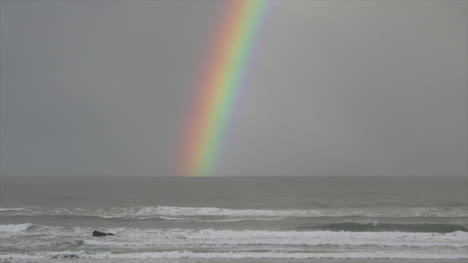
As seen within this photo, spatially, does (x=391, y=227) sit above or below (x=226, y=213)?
below

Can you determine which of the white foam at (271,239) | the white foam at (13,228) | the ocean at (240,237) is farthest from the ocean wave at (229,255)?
the white foam at (13,228)

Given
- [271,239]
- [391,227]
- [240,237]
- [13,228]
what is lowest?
[271,239]

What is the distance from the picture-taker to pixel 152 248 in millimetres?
20031

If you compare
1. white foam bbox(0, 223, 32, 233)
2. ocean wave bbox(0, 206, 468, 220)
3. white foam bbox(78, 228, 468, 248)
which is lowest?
white foam bbox(78, 228, 468, 248)

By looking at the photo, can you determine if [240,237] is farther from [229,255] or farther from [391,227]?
[391,227]

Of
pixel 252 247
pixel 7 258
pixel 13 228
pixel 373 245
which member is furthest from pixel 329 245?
pixel 13 228

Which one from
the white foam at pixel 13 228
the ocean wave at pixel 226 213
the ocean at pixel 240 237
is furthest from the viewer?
the ocean wave at pixel 226 213

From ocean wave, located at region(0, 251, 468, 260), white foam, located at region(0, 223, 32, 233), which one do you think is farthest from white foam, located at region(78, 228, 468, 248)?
white foam, located at region(0, 223, 32, 233)

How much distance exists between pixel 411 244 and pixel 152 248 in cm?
1179

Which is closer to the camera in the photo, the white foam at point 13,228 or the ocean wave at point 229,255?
the ocean wave at point 229,255

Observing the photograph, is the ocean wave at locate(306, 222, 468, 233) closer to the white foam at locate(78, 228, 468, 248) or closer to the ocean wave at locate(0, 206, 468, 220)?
the white foam at locate(78, 228, 468, 248)

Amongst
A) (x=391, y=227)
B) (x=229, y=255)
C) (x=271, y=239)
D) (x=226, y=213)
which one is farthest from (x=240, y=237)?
(x=226, y=213)

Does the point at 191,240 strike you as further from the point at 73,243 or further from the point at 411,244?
the point at 411,244

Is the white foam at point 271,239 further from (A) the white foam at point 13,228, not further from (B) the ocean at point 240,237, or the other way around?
(A) the white foam at point 13,228
